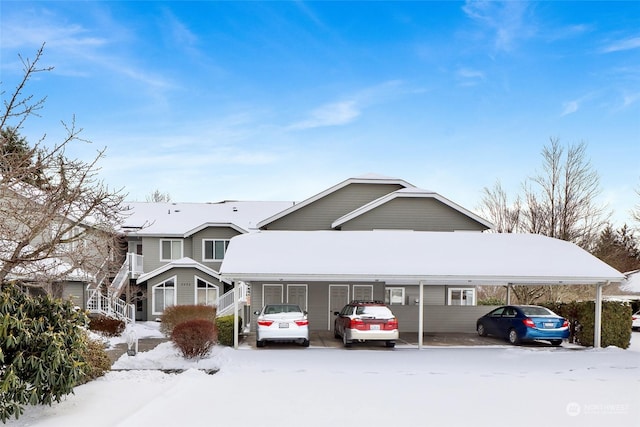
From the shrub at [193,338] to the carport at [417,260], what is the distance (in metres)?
1.96

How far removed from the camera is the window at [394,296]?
21.9 metres

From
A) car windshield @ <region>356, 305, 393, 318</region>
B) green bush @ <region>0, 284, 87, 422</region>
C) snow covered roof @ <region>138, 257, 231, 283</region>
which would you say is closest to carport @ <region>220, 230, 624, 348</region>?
car windshield @ <region>356, 305, 393, 318</region>

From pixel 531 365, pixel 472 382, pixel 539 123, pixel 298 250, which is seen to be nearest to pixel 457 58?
pixel 539 123

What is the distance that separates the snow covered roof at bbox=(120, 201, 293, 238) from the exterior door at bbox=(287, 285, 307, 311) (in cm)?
902

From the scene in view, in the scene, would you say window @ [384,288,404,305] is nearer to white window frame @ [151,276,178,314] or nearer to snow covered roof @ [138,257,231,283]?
snow covered roof @ [138,257,231,283]

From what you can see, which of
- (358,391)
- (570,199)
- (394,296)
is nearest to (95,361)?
(358,391)

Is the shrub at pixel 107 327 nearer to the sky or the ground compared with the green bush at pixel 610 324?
nearer to the ground

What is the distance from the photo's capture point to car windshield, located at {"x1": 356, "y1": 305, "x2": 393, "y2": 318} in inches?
610

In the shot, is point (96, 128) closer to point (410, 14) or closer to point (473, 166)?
point (410, 14)

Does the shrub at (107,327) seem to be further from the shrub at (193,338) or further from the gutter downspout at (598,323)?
the gutter downspout at (598,323)

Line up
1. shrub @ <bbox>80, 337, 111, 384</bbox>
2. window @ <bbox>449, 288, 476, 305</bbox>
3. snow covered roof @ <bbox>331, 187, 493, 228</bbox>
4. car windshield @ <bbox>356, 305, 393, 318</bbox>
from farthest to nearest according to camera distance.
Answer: window @ <bbox>449, 288, 476, 305</bbox> → snow covered roof @ <bbox>331, 187, 493, 228</bbox> → car windshield @ <bbox>356, 305, 393, 318</bbox> → shrub @ <bbox>80, 337, 111, 384</bbox>

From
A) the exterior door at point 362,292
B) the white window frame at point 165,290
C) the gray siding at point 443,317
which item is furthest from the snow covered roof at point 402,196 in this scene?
the white window frame at point 165,290

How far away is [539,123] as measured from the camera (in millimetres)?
26906

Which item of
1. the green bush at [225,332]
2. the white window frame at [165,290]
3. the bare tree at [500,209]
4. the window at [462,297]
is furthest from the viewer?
the bare tree at [500,209]
